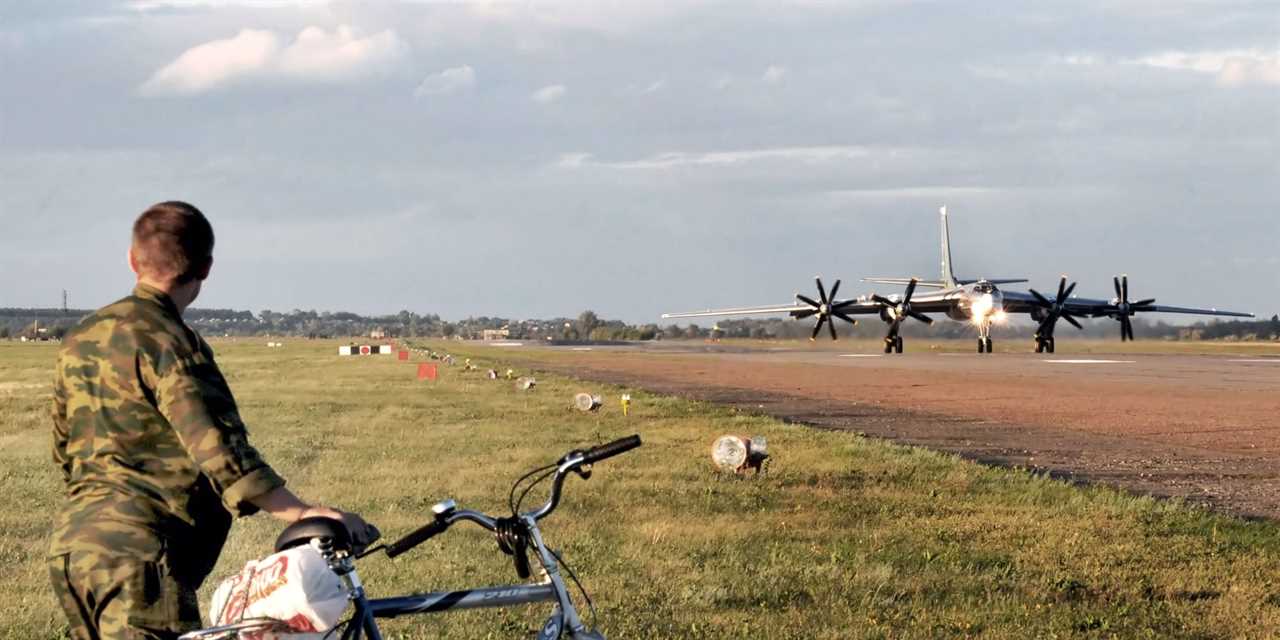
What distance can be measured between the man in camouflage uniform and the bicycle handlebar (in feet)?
1.12

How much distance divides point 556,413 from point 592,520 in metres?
16.8

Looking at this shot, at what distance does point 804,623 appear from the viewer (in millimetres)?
9109

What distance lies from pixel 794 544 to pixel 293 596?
28.8ft

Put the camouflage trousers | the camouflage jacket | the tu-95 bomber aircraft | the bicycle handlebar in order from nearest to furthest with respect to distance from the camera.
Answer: the bicycle handlebar < the camouflage jacket < the camouflage trousers < the tu-95 bomber aircraft

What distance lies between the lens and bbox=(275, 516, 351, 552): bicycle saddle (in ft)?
12.6

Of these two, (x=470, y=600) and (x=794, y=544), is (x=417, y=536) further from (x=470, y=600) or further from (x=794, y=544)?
(x=794, y=544)

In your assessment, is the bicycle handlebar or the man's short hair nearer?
the bicycle handlebar

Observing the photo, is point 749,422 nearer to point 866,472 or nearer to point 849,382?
point 866,472

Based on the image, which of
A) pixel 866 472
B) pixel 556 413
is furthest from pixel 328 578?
pixel 556 413

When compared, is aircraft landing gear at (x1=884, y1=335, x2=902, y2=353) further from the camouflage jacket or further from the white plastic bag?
the white plastic bag

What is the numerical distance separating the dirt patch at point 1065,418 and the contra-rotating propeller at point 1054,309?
2898 cm

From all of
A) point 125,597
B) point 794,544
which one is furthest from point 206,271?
point 794,544

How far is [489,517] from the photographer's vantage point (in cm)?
397

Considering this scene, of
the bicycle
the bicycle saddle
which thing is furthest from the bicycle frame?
the bicycle saddle
